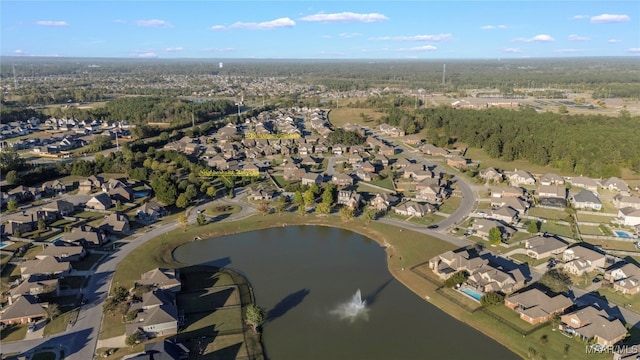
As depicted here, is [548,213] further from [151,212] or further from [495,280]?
[151,212]

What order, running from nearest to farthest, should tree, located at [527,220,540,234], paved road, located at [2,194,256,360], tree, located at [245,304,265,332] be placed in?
paved road, located at [2,194,256,360], tree, located at [245,304,265,332], tree, located at [527,220,540,234]

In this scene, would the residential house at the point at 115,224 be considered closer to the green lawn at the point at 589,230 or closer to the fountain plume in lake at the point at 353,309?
the fountain plume in lake at the point at 353,309

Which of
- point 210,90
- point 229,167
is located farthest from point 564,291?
point 210,90

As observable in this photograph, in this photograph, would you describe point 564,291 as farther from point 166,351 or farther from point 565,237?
point 166,351

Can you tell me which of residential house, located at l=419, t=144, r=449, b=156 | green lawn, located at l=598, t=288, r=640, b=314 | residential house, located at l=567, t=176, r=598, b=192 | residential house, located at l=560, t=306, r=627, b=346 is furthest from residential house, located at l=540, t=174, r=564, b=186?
residential house, located at l=560, t=306, r=627, b=346

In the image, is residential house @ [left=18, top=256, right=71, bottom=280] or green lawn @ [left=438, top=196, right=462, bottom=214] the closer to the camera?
residential house @ [left=18, top=256, right=71, bottom=280]

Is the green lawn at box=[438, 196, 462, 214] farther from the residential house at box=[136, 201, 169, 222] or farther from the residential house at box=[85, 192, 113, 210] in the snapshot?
the residential house at box=[85, 192, 113, 210]

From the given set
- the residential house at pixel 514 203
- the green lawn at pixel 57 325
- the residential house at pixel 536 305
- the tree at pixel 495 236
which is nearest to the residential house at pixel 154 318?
the green lawn at pixel 57 325

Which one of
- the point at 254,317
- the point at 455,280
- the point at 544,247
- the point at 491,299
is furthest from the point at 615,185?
the point at 254,317
